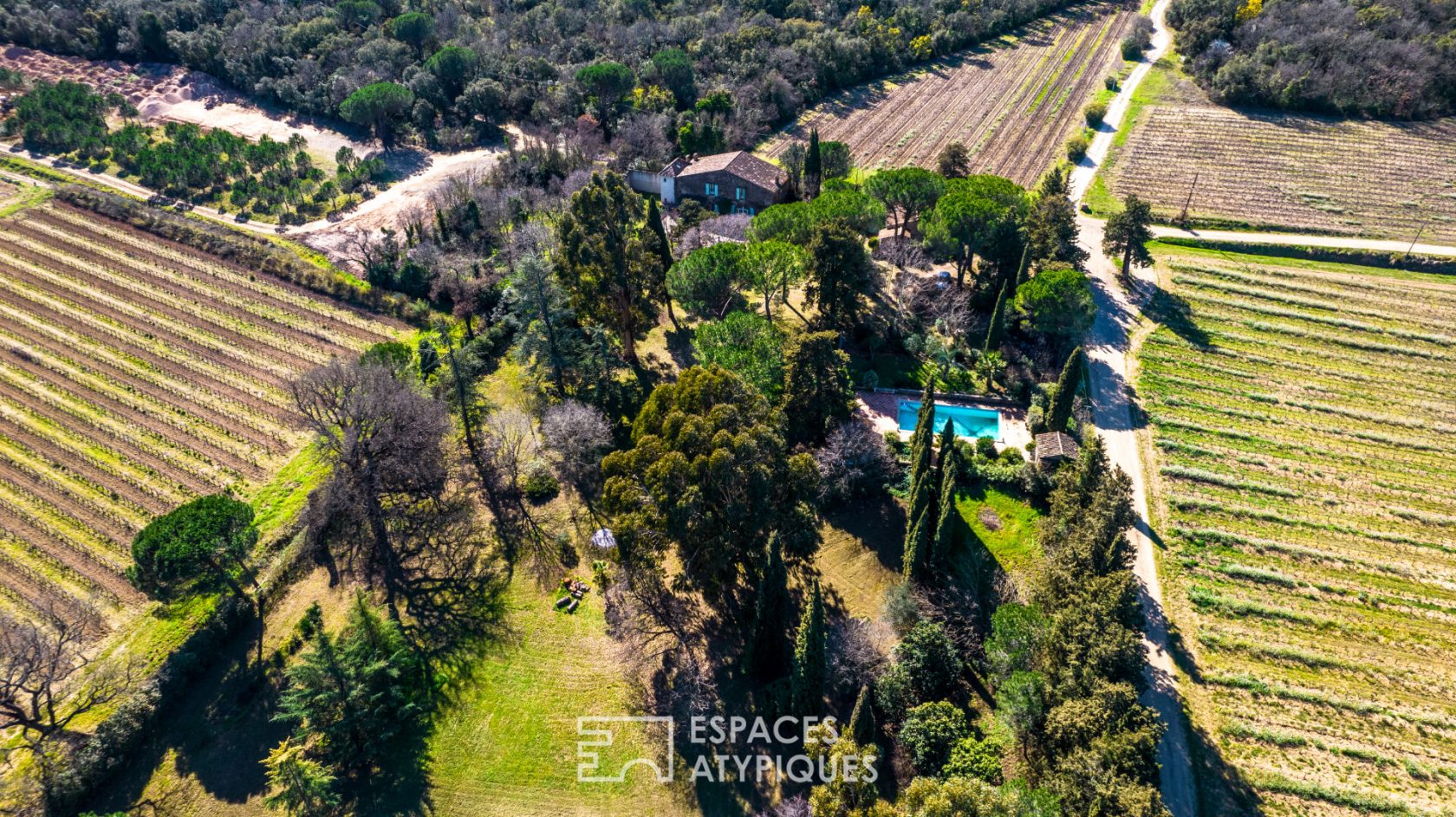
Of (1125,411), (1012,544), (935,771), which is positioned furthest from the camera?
(1125,411)

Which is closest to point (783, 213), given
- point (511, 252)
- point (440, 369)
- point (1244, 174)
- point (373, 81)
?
point (511, 252)

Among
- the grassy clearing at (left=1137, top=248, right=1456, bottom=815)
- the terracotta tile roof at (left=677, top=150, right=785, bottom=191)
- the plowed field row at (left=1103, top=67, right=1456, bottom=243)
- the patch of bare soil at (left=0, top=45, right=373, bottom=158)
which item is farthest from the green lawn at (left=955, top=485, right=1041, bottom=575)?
the patch of bare soil at (left=0, top=45, right=373, bottom=158)

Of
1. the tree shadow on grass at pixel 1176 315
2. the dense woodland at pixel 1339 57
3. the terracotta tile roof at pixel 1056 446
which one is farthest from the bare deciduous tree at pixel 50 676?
the dense woodland at pixel 1339 57

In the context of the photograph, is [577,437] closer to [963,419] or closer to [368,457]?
[368,457]

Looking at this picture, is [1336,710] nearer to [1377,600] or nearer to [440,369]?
[1377,600]

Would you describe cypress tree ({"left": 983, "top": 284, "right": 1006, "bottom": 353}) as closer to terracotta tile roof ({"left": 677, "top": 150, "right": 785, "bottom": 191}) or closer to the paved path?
the paved path

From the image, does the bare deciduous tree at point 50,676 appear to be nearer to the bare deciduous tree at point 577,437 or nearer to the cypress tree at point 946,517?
the bare deciduous tree at point 577,437

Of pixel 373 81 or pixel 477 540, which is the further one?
pixel 373 81
